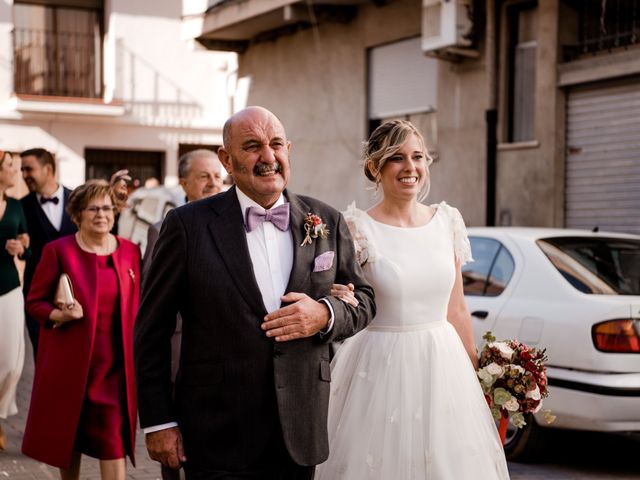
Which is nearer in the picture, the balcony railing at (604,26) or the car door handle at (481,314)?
the car door handle at (481,314)

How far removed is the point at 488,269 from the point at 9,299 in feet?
11.5

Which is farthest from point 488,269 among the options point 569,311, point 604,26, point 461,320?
point 604,26

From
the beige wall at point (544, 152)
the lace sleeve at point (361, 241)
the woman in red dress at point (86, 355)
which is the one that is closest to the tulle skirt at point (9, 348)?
the woman in red dress at point (86, 355)

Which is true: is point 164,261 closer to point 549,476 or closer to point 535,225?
point 549,476

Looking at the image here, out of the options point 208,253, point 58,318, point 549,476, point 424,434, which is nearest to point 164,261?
point 208,253

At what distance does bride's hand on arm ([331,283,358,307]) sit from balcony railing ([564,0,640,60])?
10.3 meters

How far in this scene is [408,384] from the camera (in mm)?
4801

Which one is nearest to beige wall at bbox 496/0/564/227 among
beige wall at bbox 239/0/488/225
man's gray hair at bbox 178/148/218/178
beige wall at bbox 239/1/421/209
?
beige wall at bbox 239/0/488/225

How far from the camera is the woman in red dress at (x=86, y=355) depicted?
19.8 feet

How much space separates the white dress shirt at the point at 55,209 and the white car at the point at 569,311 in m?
3.05

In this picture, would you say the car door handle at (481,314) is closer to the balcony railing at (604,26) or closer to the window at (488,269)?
the window at (488,269)

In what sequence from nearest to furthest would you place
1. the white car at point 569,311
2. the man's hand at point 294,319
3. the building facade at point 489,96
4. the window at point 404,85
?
1. the man's hand at point 294,319
2. the white car at point 569,311
3. the building facade at point 489,96
4. the window at point 404,85

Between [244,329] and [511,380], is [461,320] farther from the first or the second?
[244,329]

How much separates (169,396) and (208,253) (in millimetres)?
488
